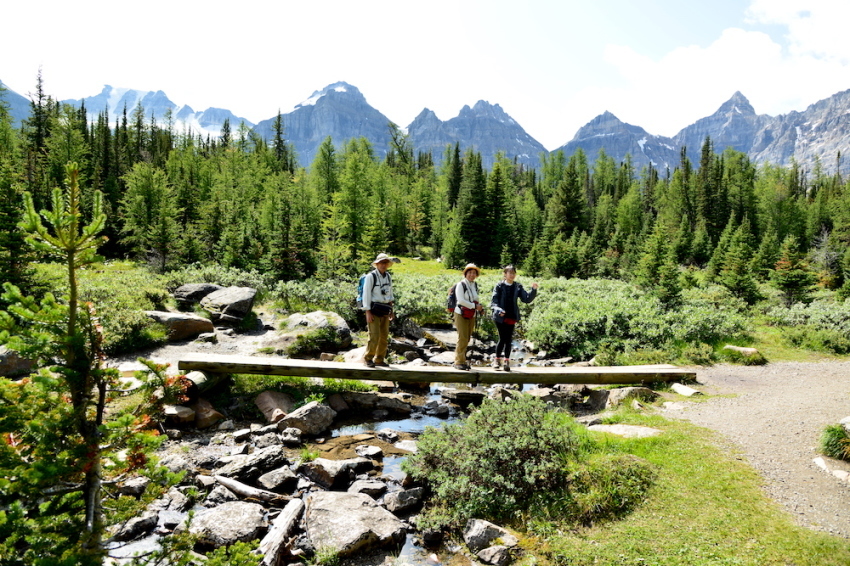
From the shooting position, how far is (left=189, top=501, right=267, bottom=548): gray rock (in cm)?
644

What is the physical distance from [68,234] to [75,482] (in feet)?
6.04

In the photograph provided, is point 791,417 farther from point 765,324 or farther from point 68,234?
point 765,324

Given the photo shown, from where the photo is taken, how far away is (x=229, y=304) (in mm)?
18609

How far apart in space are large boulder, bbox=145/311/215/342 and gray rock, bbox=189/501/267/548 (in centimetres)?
1013

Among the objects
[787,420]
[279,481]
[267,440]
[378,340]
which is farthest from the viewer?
[378,340]

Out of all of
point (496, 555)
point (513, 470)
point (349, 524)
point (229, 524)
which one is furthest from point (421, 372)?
point (496, 555)

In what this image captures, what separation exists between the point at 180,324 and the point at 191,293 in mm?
4568

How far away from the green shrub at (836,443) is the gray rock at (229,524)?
8.68 metres

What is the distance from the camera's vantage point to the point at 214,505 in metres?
7.47

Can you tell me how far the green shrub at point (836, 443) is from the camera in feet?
23.1

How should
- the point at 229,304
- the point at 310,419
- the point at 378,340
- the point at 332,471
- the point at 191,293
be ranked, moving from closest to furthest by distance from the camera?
the point at 332,471 < the point at 310,419 < the point at 378,340 < the point at 229,304 < the point at 191,293

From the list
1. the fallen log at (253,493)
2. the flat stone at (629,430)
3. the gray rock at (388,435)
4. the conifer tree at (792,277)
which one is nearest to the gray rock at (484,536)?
the fallen log at (253,493)

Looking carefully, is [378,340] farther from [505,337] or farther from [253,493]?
[253,493]

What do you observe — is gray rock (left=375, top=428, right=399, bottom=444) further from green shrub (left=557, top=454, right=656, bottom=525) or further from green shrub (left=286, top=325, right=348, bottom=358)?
green shrub (left=286, top=325, right=348, bottom=358)
